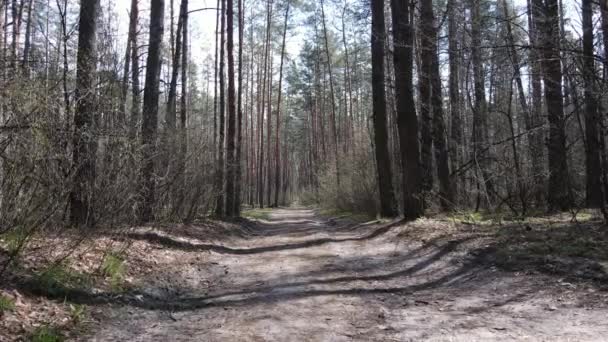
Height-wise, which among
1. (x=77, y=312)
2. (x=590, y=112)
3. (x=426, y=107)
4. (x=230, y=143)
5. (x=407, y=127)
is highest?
(x=426, y=107)

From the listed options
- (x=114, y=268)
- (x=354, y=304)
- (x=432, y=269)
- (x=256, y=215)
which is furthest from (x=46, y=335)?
(x=256, y=215)

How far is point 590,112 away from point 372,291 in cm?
532

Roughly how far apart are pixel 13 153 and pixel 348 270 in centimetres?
481

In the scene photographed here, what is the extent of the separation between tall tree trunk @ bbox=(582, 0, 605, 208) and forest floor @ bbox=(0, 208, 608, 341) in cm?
182

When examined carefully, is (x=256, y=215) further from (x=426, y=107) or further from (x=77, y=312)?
(x=77, y=312)

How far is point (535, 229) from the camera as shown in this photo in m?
8.89

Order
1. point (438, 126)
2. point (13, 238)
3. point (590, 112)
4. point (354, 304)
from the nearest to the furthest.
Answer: point (13, 238)
point (354, 304)
point (590, 112)
point (438, 126)

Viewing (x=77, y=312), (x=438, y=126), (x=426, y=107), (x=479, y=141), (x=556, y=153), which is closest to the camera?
(x=77, y=312)

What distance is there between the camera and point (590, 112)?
849cm

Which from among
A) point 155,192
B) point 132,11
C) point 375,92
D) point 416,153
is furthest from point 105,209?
point 132,11

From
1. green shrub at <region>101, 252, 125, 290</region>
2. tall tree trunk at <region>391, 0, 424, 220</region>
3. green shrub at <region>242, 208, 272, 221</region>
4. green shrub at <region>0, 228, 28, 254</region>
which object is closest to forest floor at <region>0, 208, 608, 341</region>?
green shrub at <region>101, 252, 125, 290</region>

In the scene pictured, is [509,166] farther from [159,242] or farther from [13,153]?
[13,153]

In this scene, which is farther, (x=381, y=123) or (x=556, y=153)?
(x=381, y=123)

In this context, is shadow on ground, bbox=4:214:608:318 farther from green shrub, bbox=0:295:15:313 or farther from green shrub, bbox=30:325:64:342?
green shrub, bbox=30:325:64:342
